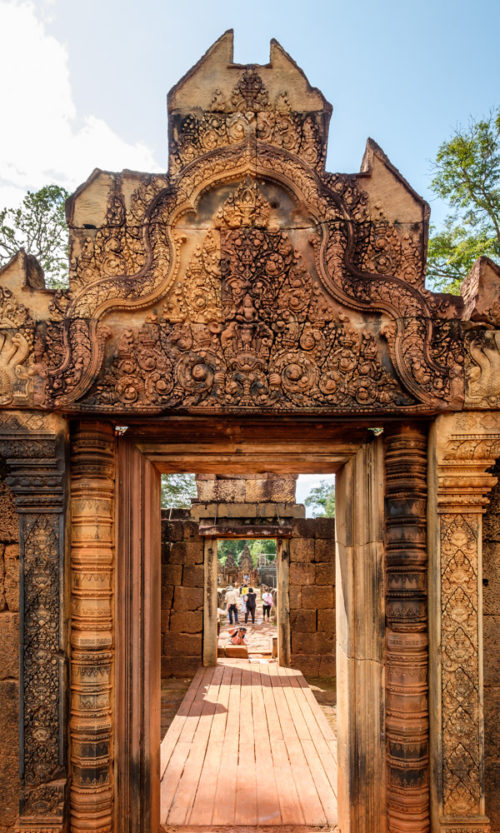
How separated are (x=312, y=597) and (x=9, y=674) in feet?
23.2

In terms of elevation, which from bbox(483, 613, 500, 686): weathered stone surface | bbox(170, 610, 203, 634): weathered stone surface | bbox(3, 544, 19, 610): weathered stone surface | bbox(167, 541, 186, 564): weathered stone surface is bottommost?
bbox(170, 610, 203, 634): weathered stone surface

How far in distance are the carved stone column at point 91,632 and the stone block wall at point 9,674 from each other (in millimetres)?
324

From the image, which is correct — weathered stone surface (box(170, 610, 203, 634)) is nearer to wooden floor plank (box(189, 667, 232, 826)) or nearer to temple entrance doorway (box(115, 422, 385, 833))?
wooden floor plank (box(189, 667, 232, 826))

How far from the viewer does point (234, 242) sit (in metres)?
3.13

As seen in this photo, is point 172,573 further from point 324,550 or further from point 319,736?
point 319,736

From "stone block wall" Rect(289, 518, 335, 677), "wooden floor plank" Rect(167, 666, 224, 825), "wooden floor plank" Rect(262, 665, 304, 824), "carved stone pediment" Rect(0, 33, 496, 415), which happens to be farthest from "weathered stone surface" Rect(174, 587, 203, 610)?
"carved stone pediment" Rect(0, 33, 496, 415)

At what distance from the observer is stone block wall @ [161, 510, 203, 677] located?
9445mm

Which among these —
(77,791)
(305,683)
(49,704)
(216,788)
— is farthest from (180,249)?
(305,683)

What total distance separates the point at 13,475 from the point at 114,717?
1.49m

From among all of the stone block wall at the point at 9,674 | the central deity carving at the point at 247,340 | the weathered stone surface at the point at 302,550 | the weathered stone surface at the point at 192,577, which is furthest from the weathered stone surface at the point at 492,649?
the weathered stone surface at the point at 192,577

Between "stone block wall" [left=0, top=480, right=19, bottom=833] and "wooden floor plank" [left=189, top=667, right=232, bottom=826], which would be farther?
"wooden floor plank" [left=189, top=667, right=232, bottom=826]

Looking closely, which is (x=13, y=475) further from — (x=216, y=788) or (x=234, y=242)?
(x=216, y=788)

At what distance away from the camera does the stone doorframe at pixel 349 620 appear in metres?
3.05

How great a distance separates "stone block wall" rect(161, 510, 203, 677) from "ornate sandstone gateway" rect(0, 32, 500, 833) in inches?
253
